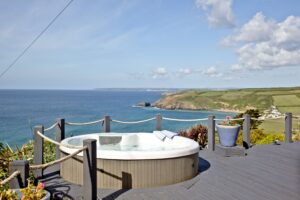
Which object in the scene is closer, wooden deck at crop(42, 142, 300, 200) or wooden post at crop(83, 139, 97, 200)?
wooden post at crop(83, 139, 97, 200)

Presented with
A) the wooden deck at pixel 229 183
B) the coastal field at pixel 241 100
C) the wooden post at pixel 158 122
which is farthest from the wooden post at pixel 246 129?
the coastal field at pixel 241 100

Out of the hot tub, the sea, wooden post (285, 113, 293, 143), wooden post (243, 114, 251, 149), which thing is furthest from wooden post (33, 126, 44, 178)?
wooden post (285, 113, 293, 143)

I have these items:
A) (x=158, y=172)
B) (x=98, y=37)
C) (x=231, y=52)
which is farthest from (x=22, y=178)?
(x=231, y=52)

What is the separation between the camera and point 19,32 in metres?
9.59

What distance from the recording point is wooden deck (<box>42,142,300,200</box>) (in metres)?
4.09

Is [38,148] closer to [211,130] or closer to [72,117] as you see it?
[211,130]

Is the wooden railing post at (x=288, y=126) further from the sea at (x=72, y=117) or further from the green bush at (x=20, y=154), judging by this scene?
the green bush at (x=20, y=154)

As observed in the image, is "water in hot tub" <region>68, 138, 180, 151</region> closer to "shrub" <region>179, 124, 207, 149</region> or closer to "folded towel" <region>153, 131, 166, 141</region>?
"folded towel" <region>153, 131, 166, 141</region>

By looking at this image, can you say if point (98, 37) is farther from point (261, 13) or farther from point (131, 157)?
point (131, 157)

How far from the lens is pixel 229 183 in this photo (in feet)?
15.3

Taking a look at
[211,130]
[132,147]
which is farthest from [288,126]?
[132,147]

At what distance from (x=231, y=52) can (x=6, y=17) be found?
1838cm

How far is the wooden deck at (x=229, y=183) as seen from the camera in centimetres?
409

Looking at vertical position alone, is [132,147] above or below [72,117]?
above
